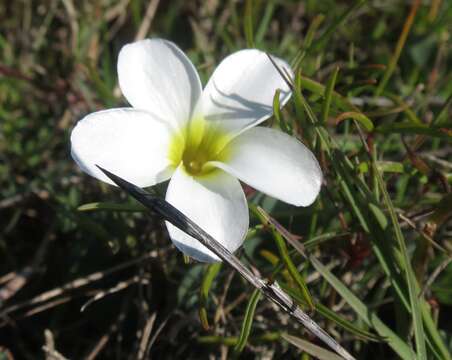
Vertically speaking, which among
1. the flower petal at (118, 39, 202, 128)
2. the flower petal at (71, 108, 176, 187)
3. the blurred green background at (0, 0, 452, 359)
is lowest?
the blurred green background at (0, 0, 452, 359)

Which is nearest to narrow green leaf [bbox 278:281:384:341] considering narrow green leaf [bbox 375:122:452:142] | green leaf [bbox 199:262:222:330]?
green leaf [bbox 199:262:222:330]

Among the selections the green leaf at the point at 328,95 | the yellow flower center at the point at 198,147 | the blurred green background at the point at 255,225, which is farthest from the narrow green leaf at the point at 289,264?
the green leaf at the point at 328,95

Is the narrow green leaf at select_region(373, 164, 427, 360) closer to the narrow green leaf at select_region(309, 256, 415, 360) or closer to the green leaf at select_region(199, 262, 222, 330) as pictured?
the narrow green leaf at select_region(309, 256, 415, 360)

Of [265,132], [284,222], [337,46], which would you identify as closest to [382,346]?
[284,222]

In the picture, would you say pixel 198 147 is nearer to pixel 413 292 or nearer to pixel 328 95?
pixel 328 95

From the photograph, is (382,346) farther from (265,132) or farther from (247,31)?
(247,31)

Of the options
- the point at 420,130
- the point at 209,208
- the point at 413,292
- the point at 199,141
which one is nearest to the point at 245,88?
the point at 199,141

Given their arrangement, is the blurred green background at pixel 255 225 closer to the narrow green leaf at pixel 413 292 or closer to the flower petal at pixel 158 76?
the narrow green leaf at pixel 413 292
